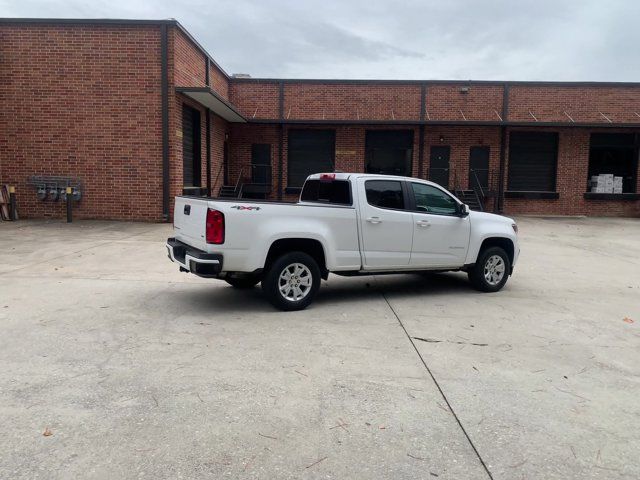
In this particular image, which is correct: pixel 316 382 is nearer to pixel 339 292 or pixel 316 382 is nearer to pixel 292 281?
pixel 292 281

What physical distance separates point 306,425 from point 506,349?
2.52 meters

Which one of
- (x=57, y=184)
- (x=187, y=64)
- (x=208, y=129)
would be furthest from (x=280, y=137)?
(x=57, y=184)

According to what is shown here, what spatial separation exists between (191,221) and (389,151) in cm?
1760

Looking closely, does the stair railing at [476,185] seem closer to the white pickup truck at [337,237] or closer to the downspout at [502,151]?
the downspout at [502,151]

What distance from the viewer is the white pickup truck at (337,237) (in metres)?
5.81

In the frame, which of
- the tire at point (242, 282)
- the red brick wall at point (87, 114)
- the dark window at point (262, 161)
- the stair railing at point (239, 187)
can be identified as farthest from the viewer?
the dark window at point (262, 161)

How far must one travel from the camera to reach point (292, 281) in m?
6.23

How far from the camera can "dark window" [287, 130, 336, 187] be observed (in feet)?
74.6

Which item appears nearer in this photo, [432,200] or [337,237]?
[337,237]

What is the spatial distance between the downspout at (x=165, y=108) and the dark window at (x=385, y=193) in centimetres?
1006

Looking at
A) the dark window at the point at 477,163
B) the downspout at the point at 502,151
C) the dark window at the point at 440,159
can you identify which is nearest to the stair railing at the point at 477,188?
the dark window at the point at 477,163

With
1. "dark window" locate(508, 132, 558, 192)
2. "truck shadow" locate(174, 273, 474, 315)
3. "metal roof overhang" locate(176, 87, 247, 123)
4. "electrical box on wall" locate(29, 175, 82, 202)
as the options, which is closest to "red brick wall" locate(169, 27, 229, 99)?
"metal roof overhang" locate(176, 87, 247, 123)

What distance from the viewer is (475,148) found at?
22.5m

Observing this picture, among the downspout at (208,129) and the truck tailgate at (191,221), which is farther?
the downspout at (208,129)
